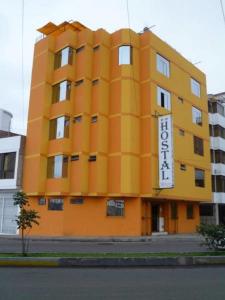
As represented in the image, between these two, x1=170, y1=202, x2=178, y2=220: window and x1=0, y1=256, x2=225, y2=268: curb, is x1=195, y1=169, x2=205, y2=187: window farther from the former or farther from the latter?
x1=0, y1=256, x2=225, y2=268: curb

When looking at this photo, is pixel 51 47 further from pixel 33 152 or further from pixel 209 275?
pixel 209 275

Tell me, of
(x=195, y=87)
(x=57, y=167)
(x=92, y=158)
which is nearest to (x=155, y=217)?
(x=92, y=158)

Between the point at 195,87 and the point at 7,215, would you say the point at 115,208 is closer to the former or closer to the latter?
the point at 7,215

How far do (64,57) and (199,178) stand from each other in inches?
630

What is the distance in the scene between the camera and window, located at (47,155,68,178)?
89.5 feet

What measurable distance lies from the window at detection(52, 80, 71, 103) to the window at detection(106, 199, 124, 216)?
29.5 ft

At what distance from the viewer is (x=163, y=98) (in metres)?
29.7

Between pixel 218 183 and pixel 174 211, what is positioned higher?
pixel 218 183

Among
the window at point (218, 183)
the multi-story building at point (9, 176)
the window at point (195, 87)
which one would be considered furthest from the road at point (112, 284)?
the window at point (218, 183)

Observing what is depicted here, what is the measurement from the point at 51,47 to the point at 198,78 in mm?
14749

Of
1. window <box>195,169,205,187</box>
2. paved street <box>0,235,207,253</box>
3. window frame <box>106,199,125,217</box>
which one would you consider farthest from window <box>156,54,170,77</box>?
paved street <box>0,235,207,253</box>

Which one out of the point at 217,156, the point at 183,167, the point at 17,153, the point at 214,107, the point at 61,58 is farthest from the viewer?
the point at 214,107

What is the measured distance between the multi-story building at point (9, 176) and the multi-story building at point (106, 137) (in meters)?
0.71

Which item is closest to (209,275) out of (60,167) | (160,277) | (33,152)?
(160,277)
